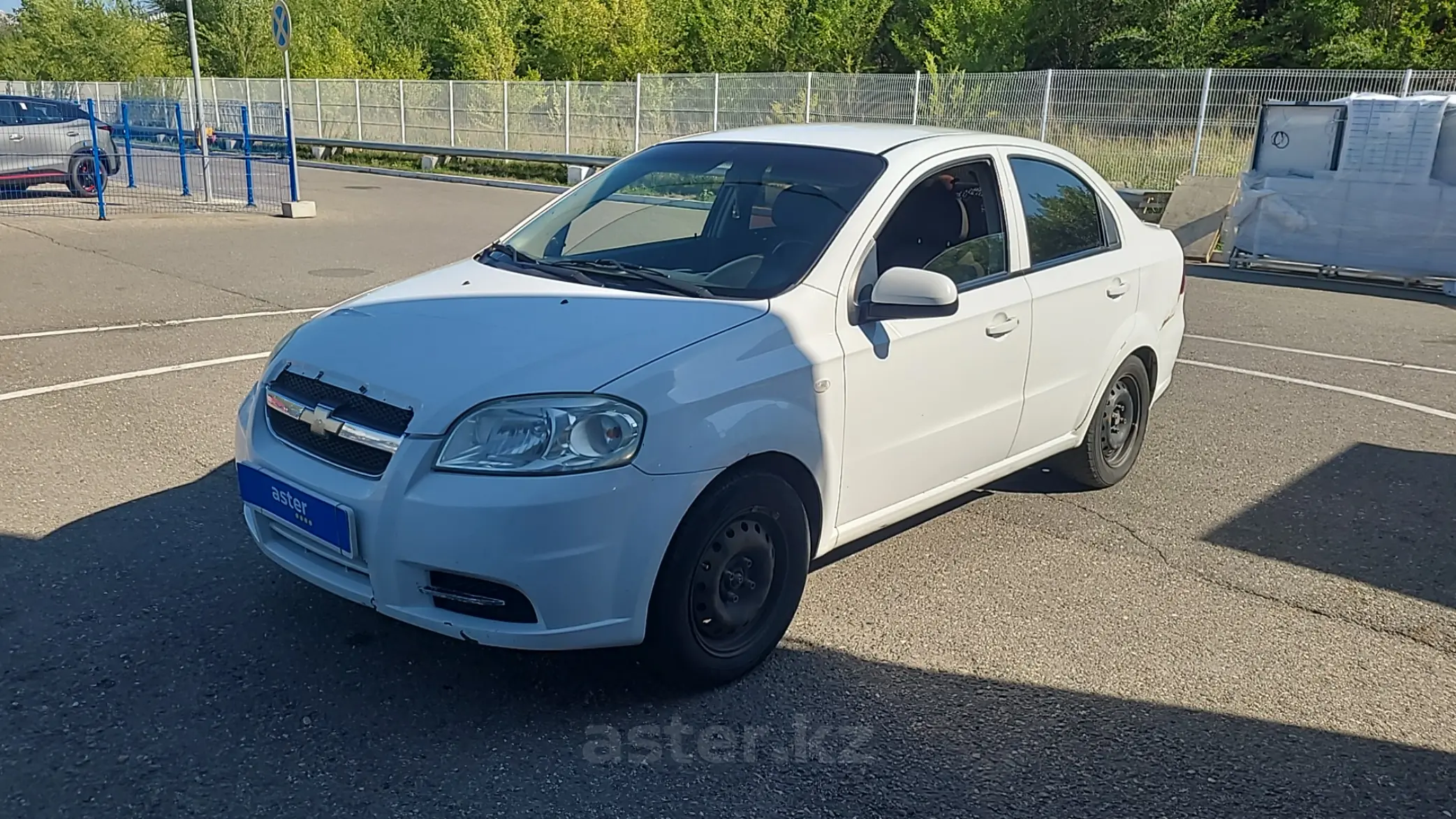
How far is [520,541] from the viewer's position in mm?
3055

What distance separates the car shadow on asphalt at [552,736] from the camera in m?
3.03

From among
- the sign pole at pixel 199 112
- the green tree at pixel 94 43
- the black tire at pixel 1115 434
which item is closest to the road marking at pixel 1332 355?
the black tire at pixel 1115 434

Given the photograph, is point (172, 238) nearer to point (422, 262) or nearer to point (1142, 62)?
point (422, 262)

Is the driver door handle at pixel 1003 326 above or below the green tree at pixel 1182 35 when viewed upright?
below

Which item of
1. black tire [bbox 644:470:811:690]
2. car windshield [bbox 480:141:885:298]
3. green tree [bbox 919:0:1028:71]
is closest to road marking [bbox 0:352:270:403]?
car windshield [bbox 480:141:885:298]

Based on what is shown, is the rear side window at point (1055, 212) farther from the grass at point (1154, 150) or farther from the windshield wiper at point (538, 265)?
the grass at point (1154, 150)

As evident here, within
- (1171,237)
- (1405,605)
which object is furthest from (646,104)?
(1405,605)

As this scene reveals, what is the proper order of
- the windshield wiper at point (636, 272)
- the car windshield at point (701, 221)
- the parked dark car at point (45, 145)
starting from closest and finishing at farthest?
the windshield wiper at point (636, 272), the car windshield at point (701, 221), the parked dark car at point (45, 145)

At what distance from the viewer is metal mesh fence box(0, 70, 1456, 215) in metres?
17.5

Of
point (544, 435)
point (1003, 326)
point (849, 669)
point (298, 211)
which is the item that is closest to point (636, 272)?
point (544, 435)

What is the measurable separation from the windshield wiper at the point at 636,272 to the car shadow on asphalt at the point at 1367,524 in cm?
274

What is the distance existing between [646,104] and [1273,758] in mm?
24452

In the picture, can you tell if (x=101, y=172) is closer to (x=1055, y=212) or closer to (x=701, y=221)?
(x=701, y=221)

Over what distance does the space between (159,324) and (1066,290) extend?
7087mm
